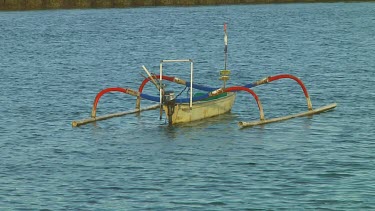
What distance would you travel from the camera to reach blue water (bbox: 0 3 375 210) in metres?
38.0

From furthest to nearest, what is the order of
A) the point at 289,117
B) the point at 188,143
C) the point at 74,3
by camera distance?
the point at 74,3
the point at 289,117
the point at 188,143

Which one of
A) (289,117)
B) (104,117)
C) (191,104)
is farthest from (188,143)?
(289,117)

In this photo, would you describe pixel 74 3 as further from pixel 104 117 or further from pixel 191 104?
pixel 191 104

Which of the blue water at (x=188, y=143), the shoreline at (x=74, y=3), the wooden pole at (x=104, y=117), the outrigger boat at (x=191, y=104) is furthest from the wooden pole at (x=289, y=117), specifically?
the shoreline at (x=74, y=3)

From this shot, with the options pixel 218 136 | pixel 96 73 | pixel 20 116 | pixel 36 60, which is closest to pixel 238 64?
pixel 96 73

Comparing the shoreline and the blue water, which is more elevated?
the blue water

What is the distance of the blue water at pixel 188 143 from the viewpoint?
3800cm

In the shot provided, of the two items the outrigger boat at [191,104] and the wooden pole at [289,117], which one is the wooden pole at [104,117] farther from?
the wooden pole at [289,117]

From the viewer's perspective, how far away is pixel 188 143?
48312mm

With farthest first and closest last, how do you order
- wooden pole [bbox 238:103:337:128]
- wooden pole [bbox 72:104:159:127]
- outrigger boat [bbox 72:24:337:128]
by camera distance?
wooden pole [bbox 72:104:159:127], wooden pole [bbox 238:103:337:128], outrigger boat [bbox 72:24:337:128]

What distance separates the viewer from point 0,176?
41.7m

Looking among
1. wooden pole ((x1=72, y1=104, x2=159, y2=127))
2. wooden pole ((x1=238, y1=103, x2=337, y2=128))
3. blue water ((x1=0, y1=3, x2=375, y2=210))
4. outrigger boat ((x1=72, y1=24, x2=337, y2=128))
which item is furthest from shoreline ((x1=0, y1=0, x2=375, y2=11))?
outrigger boat ((x1=72, y1=24, x2=337, y2=128))

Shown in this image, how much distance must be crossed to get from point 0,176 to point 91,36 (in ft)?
331

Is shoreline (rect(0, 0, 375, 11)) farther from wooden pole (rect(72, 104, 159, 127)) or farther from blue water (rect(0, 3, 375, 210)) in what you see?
wooden pole (rect(72, 104, 159, 127))
